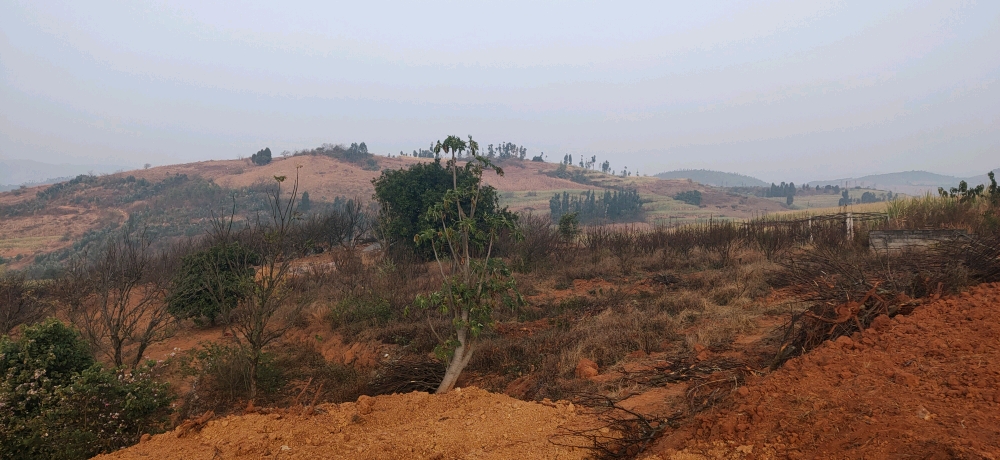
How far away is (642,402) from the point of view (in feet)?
13.1

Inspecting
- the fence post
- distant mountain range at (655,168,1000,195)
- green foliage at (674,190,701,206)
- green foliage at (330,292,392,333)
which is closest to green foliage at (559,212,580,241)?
the fence post

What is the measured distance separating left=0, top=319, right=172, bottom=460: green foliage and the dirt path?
0.77 m

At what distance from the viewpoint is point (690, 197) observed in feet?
168

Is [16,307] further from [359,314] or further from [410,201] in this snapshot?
[410,201]

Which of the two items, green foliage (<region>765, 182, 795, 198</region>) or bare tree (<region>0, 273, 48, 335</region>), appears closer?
bare tree (<region>0, 273, 48, 335</region>)

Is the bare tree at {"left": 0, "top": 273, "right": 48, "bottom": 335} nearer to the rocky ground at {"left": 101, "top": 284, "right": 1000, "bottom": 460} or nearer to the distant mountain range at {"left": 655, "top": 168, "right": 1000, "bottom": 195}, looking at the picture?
the rocky ground at {"left": 101, "top": 284, "right": 1000, "bottom": 460}

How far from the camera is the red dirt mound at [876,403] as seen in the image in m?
2.36

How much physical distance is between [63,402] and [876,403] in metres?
5.85

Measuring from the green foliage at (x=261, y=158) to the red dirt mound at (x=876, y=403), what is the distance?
6161cm

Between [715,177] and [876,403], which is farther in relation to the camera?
[715,177]

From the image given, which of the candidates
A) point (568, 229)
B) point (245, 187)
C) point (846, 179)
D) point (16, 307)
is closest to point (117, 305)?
point (16, 307)

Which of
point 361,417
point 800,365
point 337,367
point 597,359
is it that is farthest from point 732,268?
point 361,417

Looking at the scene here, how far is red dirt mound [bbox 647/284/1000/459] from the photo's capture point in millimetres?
2355

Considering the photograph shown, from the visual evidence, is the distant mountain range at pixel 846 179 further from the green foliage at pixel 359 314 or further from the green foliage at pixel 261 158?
Result: the green foliage at pixel 359 314
